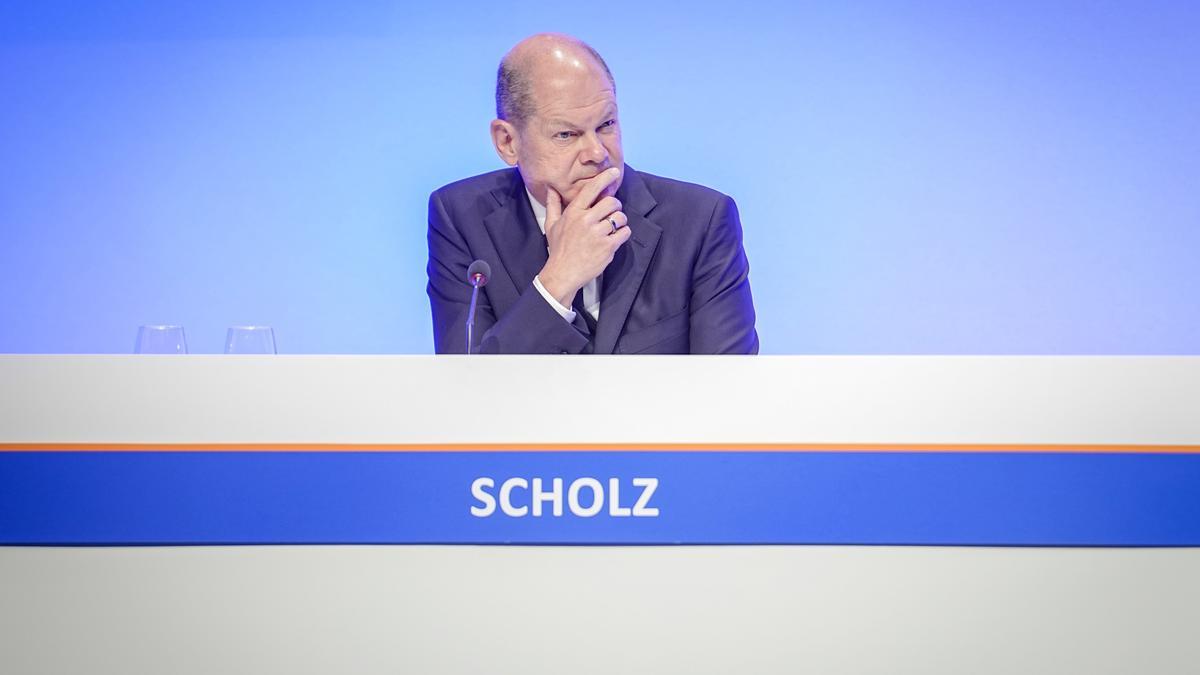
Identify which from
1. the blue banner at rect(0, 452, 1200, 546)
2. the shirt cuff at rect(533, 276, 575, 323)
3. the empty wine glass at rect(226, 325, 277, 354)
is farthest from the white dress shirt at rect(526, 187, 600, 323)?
the blue banner at rect(0, 452, 1200, 546)

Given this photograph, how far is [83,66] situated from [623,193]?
8.37 ft

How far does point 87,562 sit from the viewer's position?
4.22 ft

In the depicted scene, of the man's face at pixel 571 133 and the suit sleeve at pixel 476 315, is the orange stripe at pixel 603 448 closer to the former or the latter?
the suit sleeve at pixel 476 315

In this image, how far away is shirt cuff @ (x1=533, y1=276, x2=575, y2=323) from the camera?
74.2 inches

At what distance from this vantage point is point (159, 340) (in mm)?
1999

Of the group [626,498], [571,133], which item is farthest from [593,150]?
[626,498]

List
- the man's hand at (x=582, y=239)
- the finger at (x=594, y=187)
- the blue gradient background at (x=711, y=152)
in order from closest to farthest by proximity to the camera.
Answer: the man's hand at (x=582, y=239)
the finger at (x=594, y=187)
the blue gradient background at (x=711, y=152)

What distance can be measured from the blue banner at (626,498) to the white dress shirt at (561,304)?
64 centimetres

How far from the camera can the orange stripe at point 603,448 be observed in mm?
1275

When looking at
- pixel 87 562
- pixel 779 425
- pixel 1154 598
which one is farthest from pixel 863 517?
pixel 87 562

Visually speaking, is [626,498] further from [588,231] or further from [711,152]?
[711,152]

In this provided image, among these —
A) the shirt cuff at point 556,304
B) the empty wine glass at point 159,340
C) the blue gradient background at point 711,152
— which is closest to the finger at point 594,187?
the shirt cuff at point 556,304

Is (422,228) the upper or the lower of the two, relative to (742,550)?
upper

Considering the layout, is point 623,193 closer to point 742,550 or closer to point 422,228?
point 742,550
